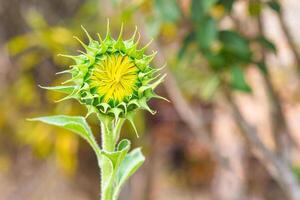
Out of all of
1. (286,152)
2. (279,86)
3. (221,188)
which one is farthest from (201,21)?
(279,86)

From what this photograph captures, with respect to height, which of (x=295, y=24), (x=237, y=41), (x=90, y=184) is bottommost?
(x=237, y=41)

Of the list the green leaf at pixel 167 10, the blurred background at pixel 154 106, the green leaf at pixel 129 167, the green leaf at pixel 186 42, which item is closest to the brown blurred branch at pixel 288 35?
the blurred background at pixel 154 106

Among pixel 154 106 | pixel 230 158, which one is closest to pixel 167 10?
pixel 230 158

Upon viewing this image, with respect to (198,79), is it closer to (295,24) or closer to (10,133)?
(295,24)

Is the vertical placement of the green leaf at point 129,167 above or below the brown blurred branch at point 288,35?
below

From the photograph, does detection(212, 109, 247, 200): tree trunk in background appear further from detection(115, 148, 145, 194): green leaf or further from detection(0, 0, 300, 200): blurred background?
detection(115, 148, 145, 194): green leaf

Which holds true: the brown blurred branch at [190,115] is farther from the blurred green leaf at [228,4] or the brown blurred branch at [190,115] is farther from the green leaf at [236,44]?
the blurred green leaf at [228,4]
